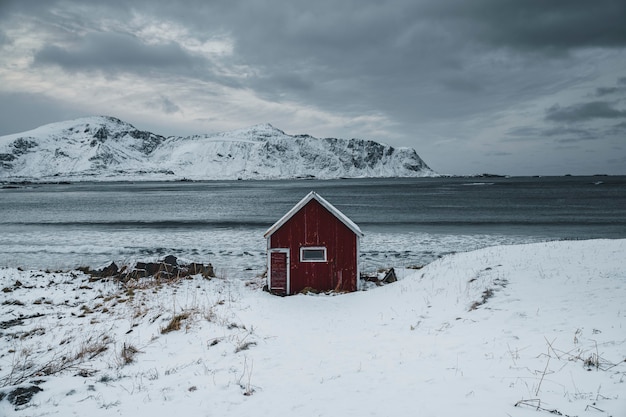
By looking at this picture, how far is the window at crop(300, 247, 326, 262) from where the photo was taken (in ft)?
57.2

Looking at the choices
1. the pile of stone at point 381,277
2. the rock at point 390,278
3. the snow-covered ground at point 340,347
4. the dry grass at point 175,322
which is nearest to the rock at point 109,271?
the snow-covered ground at point 340,347

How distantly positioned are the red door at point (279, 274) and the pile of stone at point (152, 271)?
13.2ft

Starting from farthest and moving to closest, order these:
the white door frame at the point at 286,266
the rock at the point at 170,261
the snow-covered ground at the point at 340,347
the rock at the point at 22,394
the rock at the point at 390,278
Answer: the rock at the point at 170,261, the rock at the point at 390,278, the white door frame at the point at 286,266, the rock at the point at 22,394, the snow-covered ground at the point at 340,347

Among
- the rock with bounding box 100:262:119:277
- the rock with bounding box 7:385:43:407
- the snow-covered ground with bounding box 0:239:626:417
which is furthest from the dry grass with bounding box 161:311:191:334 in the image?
the rock with bounding box 100:262:119:277

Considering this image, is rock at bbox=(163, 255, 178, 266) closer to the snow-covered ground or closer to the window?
the snow-covered ground

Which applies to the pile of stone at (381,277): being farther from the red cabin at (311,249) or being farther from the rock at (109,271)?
the rock at (109,271)

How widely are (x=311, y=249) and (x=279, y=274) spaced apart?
191 centimetres

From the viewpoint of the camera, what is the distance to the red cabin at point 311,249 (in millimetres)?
17297

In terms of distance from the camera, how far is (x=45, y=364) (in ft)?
28.2

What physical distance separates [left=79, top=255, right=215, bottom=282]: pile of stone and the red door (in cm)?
402

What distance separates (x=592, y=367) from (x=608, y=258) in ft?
34.5

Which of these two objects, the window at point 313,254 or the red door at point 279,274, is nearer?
the red door at point 279,274

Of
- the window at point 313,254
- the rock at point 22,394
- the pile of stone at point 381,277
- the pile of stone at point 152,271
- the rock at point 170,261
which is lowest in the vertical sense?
the pile of stone at point 381,277

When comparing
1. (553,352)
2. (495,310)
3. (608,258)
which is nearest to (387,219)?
(608,258)
